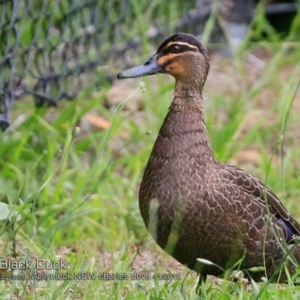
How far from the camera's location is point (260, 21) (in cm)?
682

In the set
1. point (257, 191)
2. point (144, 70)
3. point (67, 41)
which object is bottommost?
point (257, 191)

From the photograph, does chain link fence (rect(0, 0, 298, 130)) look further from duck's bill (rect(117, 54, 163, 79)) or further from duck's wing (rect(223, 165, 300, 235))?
duck's wing (rect(223, 165, 300, 235))

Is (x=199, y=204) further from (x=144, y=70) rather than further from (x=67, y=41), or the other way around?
(x=67, y=41)

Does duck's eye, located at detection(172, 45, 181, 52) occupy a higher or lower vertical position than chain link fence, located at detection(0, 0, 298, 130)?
higher

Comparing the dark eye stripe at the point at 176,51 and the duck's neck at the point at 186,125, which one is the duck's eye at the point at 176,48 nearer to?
the dark eye stripe at the point at 176,51

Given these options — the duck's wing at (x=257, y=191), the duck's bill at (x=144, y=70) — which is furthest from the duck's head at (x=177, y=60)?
the duck's wing at (x=257, y=191)

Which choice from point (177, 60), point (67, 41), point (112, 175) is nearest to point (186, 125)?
point (177, 60)

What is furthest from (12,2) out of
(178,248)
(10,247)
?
(178,248)

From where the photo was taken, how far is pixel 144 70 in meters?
3.87

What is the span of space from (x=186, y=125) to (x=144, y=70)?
0.99 feet

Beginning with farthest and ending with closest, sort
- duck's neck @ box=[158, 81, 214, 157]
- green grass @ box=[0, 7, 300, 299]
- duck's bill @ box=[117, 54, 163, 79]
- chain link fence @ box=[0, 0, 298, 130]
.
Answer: chain link fence @ box=[0, 0, 298, 130], duck's bill @ box=[117, 54, 163, 79], duck's neck @ box=[158, 81, 214, 157], green grass @ box=[0, 7, 300, 299]

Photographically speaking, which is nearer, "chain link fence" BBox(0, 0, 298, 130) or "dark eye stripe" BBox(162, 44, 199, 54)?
"dark eye stripe" BBox(162, 44, 199, 54)

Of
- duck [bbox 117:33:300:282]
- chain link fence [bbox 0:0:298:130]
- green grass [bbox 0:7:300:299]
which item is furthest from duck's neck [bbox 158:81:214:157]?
chain link fence [bbox 0:0:298:130]

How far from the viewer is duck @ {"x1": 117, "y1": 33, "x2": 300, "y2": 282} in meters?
3.55
